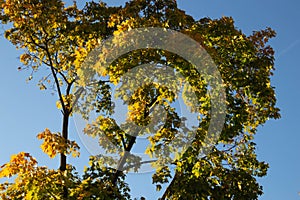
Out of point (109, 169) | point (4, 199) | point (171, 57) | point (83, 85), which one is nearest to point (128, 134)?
point (109, 169)

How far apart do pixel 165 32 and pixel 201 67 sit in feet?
6.75

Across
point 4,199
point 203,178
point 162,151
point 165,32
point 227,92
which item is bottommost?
point 4,199

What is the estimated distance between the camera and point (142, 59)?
60.3 feet

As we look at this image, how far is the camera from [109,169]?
19.7 metres

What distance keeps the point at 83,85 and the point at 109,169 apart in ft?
13.1

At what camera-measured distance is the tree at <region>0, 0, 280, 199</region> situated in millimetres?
17703

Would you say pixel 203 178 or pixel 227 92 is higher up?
pixel 227 92

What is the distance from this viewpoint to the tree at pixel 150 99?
58.1ft

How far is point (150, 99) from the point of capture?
772 inches

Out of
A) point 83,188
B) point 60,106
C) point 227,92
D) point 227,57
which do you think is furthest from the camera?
point 60,106

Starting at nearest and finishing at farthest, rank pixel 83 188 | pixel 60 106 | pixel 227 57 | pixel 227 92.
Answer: pixel 83 188 → pixel 227 92 → pixel 227 57 → pixel 60 106

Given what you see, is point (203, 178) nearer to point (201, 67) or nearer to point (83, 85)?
point (201, 67)

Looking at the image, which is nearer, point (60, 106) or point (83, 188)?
point (83, 188)

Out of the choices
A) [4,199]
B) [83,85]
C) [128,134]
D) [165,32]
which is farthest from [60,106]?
[165,32]
